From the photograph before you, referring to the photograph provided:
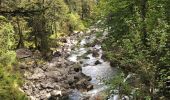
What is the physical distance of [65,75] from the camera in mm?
37500

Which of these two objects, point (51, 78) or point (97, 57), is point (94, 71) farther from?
point (97, 57)

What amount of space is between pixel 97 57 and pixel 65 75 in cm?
1006

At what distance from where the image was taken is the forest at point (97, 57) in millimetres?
14664

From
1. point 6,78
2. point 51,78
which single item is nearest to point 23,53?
point 51,78

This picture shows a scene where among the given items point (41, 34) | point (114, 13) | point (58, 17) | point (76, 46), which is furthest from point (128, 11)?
point (58, 17)

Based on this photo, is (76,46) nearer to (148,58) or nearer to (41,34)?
(41,34)

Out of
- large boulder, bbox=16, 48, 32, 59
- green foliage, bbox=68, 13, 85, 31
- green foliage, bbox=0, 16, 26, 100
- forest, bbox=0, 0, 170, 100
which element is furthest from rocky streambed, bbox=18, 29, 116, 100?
green foliage, bbox=68, 13, 85, 31

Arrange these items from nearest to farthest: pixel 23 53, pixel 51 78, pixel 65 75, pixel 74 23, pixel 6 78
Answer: pixel 6 78 → pixel 51 78 → pixel 65 75 → pixel 23 53 → pixel 74 23

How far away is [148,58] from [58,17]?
58.9 m

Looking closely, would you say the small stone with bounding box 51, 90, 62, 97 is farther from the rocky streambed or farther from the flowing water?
the flowing water

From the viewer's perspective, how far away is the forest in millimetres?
14664

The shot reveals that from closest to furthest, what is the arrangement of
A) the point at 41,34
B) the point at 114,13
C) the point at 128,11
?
the point at 128,11 → the point at 114,13 → the point at 41,34

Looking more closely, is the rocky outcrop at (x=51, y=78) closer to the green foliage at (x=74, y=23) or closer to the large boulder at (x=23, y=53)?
the large boulder at (x=23, y=53)

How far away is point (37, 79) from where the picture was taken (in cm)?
3528
